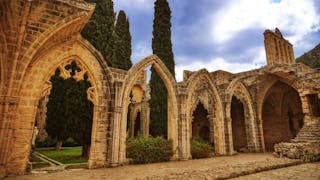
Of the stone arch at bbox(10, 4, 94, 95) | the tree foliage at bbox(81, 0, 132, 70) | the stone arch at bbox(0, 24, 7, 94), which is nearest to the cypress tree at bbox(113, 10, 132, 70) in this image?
the tree foliage at bbox(81, 0, 132, 70)

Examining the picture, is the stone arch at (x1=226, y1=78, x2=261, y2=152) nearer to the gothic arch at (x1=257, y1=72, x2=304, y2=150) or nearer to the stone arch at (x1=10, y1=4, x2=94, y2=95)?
the gothic arch at (x1=257, y1=72, x2=304, y2=150)

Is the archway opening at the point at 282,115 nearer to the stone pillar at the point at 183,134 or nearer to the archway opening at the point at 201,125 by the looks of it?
the archway opening at the point at 201,125

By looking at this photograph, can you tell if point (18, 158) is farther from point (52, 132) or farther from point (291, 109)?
point (291, 109)

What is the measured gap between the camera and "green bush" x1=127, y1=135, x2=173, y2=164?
7.79 metres

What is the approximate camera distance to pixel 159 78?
14.5 metres

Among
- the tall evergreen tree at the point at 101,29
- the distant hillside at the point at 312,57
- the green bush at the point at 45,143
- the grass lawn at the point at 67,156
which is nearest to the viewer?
the grass lawn at the point at 67,156

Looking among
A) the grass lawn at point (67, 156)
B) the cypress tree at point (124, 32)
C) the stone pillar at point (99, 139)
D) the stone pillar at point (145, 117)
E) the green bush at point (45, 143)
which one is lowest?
the grass lawn at point (67, 156)

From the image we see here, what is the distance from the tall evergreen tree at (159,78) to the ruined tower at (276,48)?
44.1ft

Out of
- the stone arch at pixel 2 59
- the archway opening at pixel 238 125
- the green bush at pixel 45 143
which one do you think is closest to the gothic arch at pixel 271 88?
the archway opening at pixel 238 125

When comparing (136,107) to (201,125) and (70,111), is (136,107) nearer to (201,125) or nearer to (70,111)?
(201,125)

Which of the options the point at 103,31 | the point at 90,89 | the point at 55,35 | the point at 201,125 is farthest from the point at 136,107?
the point at 55,35

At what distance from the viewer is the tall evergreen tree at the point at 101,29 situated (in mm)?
10070

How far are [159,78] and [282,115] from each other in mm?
9611

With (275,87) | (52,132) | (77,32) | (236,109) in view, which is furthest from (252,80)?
(52,132)
